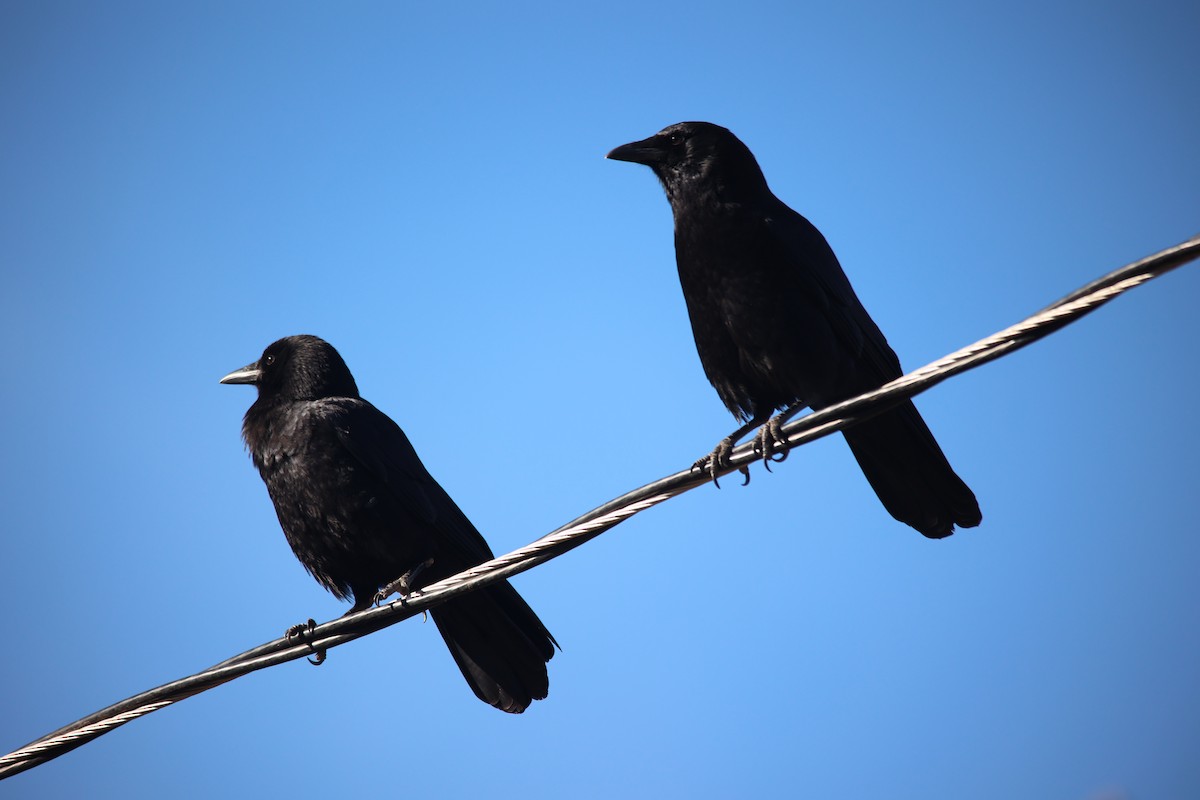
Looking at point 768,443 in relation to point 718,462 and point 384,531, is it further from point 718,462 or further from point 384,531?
point 384,531

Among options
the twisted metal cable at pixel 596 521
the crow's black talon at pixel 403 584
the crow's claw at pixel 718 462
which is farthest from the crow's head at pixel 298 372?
the crow's claw at pixel 718 462

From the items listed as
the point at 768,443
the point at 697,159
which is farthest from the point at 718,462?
the point at 697,159

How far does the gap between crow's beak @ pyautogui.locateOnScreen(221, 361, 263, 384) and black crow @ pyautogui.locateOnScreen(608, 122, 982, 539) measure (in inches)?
139

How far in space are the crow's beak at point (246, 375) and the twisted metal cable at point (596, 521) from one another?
335 cm

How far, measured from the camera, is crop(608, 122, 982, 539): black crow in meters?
5.23

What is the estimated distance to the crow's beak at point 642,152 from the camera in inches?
240

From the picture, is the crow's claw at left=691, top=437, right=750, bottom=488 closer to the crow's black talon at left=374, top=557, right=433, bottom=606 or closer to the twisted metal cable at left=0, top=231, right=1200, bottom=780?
the twisted metal cable at left=0, top=231, right=1200, bottom=780

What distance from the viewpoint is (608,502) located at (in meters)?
3.63

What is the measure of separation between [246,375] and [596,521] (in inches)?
188

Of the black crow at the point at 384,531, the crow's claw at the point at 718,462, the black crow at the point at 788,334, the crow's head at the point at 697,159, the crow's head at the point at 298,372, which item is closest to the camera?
the crow's claw at the point at 718,462

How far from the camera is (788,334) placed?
523 centimetres

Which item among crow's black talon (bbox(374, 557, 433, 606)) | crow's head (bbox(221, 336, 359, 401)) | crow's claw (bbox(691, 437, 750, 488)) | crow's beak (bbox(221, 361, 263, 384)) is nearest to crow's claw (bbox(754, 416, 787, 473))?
crow's claw (bbox(691, 437, 750, 488))

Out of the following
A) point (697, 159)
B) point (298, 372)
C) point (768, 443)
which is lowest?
point (768, 443)

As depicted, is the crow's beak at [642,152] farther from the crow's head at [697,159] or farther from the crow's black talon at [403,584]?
the crow's black talon at [403,584]
